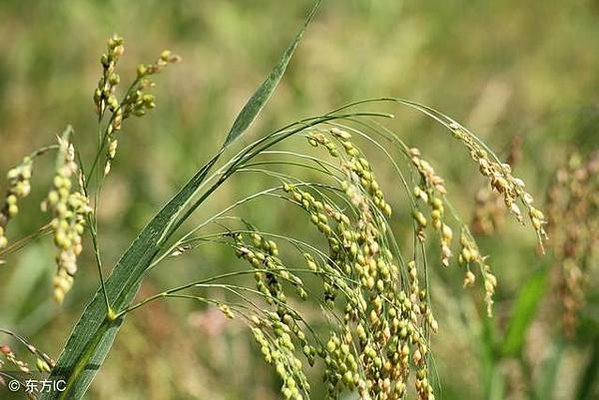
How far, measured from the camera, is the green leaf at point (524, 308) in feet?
8.59

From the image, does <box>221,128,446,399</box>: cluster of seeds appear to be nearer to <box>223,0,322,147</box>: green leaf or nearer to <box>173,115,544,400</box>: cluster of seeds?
<box>173,115,544,400</box>: cluster of seeds

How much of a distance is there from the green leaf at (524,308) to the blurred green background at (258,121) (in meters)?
0.02

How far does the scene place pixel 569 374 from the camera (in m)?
3.63

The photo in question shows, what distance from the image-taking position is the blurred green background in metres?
3.33

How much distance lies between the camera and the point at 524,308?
262cm

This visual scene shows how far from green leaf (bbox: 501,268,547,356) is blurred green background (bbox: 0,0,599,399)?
21mm

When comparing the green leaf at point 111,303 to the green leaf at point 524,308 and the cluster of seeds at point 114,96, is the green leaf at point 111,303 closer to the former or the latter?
the cluster of seeds at point 114,96

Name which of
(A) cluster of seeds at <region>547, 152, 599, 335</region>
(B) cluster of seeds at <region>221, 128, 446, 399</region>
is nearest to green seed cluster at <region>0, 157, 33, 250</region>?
(B) cluster of seeds at <region>221, 128, 446, 399</region>

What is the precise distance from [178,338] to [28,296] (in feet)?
2.22

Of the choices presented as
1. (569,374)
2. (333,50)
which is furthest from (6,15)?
(569,374)

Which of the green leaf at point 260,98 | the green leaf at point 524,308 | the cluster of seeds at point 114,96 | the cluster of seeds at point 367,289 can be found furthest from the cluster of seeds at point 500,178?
the green leaf at point 524,308

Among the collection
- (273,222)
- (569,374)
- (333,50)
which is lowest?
(569,374)

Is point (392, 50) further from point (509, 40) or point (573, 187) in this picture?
point (573, 187)

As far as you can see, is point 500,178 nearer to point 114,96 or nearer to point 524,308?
point 114,96
